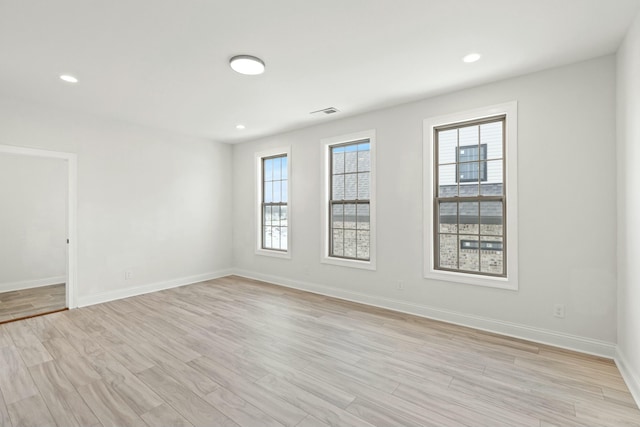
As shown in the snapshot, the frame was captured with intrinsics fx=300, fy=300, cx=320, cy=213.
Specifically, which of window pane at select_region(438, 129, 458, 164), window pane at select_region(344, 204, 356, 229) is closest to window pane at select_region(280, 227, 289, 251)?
window pane at select_region(344, 204, 356, 229)

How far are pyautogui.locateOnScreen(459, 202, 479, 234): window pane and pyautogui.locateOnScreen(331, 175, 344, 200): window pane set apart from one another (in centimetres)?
180

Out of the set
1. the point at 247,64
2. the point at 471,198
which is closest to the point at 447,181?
the point at 471,198

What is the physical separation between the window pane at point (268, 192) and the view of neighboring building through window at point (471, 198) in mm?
3190

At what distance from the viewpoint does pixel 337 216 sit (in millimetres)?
4797

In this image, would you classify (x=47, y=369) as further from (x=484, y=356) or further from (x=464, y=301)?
(x=464, y=301)

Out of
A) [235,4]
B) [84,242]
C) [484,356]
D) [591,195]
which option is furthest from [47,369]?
[591,195]

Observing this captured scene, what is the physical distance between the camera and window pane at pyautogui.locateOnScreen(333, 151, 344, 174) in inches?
187

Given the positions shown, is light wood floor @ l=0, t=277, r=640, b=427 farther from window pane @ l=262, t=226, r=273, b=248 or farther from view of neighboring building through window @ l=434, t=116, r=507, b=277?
window pane @ l=262, t=226, r=273, b=248

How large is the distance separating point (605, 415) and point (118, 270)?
571 centimetres

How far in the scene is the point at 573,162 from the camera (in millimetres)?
2877

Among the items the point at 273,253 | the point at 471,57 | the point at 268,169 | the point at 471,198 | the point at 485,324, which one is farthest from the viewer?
the point at 268,169

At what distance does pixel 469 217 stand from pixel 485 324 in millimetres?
1211

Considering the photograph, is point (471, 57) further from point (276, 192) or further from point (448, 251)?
point (276, 192)

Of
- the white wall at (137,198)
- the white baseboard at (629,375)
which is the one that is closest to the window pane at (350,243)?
the white wall at (137,198)
